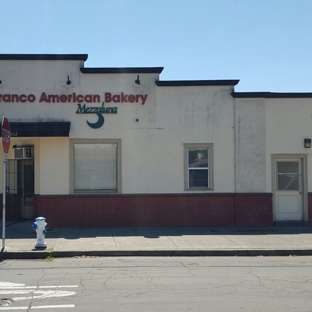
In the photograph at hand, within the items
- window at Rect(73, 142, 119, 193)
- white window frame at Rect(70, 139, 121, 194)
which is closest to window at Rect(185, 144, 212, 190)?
white window frame at Rect(70, 139, 121, 194)

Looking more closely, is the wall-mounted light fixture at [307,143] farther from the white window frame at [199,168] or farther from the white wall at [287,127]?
the white window frame at [199,168]

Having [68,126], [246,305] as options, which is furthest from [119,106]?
[246,305]

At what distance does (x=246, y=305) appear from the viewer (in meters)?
7.46

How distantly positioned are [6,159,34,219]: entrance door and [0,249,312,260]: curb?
6180 mm

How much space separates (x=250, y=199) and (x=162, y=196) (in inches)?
118

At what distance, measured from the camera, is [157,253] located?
41.1 feet

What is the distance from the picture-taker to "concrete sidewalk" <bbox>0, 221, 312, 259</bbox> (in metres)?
12.5

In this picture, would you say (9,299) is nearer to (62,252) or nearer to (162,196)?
(62,252)

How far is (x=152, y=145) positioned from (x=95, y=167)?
204cm

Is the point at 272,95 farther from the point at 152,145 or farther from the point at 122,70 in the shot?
the point at 122,70

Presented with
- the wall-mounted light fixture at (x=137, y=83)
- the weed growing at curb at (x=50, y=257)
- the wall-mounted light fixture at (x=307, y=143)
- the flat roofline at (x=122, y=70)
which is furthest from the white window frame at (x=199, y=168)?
the weed growing at curb at (x=50, y=257)

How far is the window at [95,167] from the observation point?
16.8 meters

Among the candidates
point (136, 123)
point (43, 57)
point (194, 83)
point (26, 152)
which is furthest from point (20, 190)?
point (194, 83)

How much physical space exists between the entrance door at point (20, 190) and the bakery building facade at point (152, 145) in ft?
3.93
